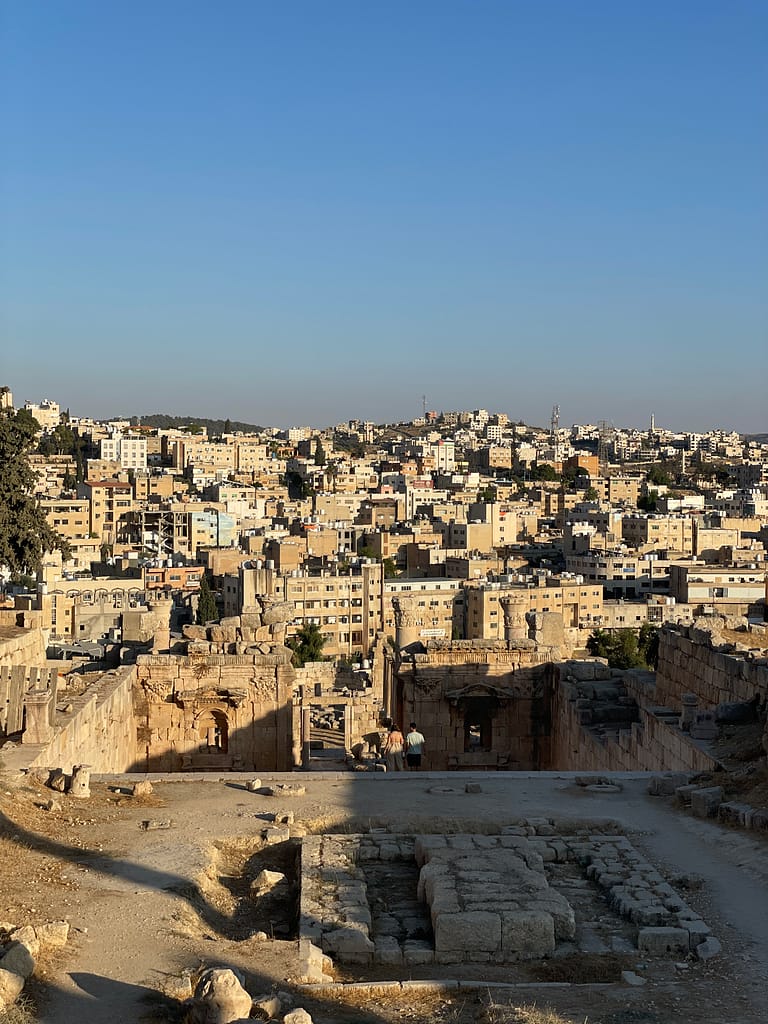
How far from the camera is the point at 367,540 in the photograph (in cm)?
9706

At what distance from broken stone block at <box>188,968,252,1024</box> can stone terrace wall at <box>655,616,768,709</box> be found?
8587 millimetres

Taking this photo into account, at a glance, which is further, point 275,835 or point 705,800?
point 705,800

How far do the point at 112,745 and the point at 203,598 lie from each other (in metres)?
50.5

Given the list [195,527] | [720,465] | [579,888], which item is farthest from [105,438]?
[579,888]

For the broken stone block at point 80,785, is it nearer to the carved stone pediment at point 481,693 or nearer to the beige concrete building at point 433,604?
the carved stone pediment at point 481,693

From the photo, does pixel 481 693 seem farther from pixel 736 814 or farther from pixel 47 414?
pixel 47 414

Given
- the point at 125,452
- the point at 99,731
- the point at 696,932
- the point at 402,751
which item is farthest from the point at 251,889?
the point at 125,452

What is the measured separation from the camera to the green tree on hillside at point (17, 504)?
21.7m

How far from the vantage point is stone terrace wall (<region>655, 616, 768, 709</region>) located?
14.4m

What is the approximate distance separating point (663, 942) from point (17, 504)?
16634mm

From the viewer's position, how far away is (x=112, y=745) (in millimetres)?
16375

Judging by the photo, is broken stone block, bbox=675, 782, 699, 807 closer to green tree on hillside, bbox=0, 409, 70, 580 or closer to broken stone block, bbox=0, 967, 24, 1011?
broken stone block, bbox=0, 967, 24, 1011

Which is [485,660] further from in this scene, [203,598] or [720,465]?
[720,465]

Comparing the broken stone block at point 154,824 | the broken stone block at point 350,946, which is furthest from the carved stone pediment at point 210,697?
the broken stone block at point 350,946
